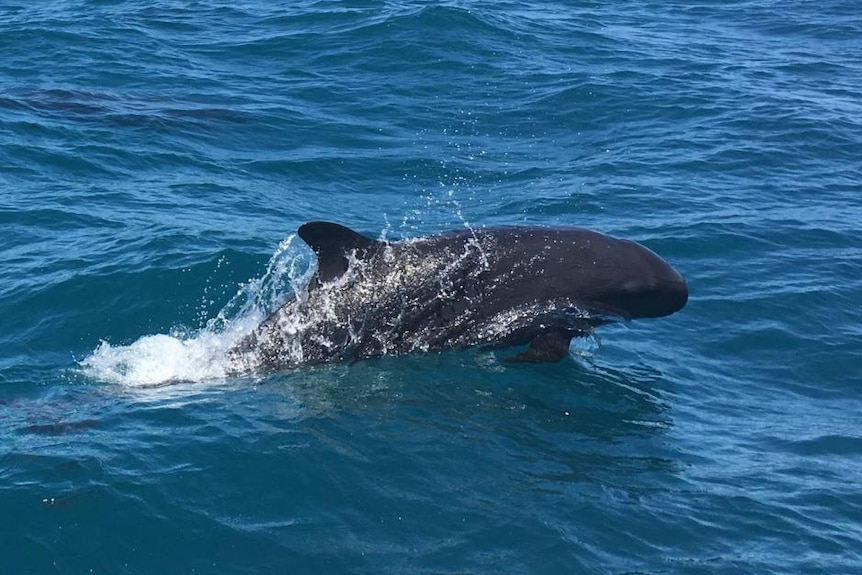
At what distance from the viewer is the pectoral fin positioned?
48.1 ft

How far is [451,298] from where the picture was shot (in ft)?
48.7

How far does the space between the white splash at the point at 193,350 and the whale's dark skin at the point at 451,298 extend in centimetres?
39

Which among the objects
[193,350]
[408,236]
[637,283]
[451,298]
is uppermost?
[637,283]

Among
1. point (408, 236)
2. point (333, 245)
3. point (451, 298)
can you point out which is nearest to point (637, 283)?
point (451, 298)

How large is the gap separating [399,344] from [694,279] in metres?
6.48

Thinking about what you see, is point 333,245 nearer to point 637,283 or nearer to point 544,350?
point 544,350

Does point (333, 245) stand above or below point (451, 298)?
above

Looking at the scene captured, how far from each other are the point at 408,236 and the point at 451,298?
5.95 meters

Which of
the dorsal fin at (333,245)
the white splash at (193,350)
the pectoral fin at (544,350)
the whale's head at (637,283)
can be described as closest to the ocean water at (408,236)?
the white splash at (193,350)

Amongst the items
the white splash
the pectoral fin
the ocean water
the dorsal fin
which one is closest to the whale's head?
the pectoral fin

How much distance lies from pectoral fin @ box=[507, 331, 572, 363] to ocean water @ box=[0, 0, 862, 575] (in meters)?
0.31

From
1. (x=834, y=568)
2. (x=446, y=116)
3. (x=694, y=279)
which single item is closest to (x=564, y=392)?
(x=834, y=568)

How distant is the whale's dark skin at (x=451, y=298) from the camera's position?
14.7m

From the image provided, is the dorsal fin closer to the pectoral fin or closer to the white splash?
the white splash
